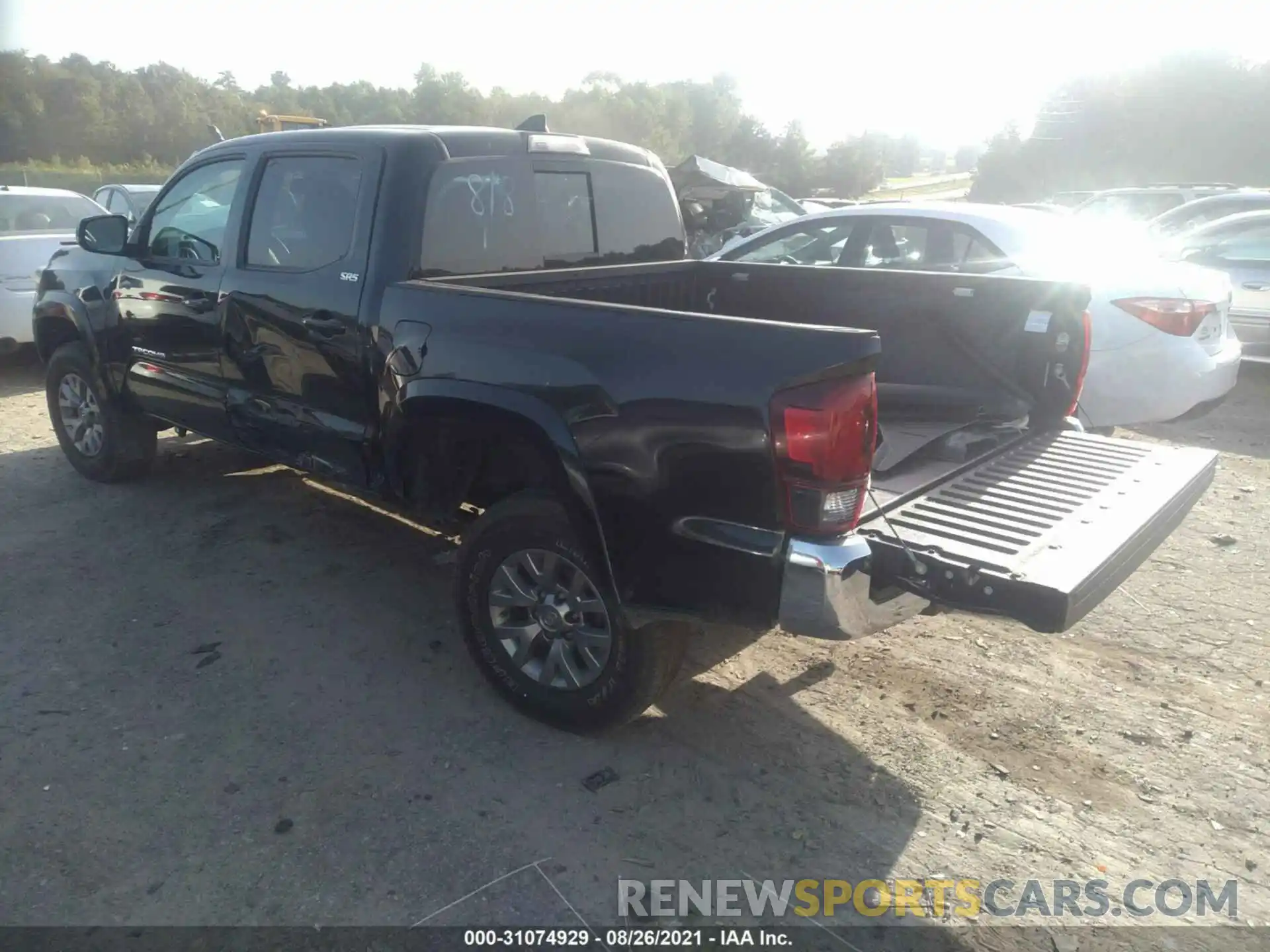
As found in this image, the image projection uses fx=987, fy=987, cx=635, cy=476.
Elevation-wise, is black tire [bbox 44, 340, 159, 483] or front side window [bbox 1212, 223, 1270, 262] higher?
front side window [bbox 1212, 223, 1270, 262]

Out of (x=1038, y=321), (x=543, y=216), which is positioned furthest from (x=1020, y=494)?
(x=543, y=216)

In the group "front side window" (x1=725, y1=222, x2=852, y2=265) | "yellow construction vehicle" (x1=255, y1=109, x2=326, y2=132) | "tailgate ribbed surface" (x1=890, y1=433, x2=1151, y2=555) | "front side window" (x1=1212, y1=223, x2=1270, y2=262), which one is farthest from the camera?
"yellow construction vehicle" (x1=255, y1=109, x2=326, y2=132)

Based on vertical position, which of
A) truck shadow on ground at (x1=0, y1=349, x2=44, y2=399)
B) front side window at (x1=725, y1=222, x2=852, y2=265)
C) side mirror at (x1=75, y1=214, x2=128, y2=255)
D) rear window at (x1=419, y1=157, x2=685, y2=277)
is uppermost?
rear window at (x1=419, y1=157, x2=685, y2=277)

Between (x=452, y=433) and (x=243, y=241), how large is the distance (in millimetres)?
1677

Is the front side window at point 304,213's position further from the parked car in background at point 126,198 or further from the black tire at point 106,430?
the parked car in background at point 126,198

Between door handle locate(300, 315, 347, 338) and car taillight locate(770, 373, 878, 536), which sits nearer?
car taillight locate(770, 373, 878, 536)

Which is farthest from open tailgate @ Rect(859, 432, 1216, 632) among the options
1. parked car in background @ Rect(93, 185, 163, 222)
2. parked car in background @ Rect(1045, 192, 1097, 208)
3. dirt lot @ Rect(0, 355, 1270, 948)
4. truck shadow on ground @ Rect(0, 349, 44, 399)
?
parked car in background @ Rect(1045, 192, 1097, 208)

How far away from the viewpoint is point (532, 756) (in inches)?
135

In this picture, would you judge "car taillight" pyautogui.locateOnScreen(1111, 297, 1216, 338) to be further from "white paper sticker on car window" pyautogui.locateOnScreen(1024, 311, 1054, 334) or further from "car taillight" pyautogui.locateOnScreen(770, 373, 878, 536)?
"car taillight" pyautogui.locateOnScreen(770, 373, 878, 536)

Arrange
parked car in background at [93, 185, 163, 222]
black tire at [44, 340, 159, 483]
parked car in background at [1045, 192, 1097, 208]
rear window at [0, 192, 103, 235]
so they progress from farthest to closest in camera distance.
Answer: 1. parked car in background at [1045, 192, 1097, 208]
2. parked car in background at [93, 185, 163, 222]
3. rear window at [0, 192, 103, 235]
4. black tire at [44, 340, 159, 483]

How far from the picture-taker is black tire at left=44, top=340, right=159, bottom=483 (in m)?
5.70

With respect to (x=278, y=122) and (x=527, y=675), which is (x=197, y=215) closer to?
(x=527, y=675)

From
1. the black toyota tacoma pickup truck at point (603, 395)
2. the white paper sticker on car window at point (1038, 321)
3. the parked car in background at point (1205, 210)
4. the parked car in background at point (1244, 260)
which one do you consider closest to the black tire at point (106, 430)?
the black toyota tacoma pickup truck at point (603, 395)

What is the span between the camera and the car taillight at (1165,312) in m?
5.86
